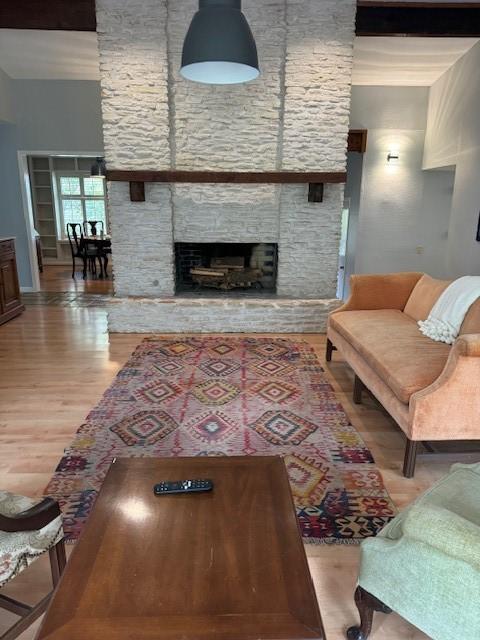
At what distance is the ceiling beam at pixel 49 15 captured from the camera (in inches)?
179

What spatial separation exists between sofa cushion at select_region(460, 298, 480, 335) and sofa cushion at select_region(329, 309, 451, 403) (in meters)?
0.16

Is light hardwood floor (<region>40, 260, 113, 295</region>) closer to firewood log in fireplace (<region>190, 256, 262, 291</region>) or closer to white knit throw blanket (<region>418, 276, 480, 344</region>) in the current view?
firewood log in fireplace (<region>190, 256, 262, 291</region>)

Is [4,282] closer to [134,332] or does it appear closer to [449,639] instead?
[134,332]

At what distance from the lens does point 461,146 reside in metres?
4.99

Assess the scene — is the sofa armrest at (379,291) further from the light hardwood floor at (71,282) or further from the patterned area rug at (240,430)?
the light hardwood floor at (71,282)

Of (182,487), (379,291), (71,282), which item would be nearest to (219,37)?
(182,487)

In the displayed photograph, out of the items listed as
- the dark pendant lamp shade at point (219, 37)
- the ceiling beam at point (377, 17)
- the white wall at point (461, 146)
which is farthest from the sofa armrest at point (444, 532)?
the ceiling beam at point (377, 17)

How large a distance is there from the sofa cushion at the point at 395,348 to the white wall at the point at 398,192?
2.89m

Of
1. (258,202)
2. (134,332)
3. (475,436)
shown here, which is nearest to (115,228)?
(134,332)

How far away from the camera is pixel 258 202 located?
473cm

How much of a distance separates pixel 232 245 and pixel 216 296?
78 centimetres

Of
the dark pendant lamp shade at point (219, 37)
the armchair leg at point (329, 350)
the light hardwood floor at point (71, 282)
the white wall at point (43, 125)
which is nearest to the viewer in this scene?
the dark pendant lamp shade at point (219, 37)

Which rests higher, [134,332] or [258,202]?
[258,202]

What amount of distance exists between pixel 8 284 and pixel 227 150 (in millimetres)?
3081
